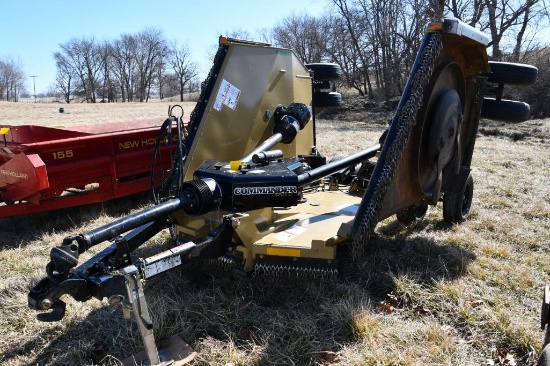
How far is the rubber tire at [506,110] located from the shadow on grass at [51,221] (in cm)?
394

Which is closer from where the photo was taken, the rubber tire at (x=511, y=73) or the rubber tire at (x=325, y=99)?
the rubber tire at (x=511, y=73)

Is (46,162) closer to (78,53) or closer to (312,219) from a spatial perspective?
(312,219)

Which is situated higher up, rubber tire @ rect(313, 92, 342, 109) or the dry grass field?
rubber tire @ rect(313, 92, 342, 109)

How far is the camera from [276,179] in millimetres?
2965

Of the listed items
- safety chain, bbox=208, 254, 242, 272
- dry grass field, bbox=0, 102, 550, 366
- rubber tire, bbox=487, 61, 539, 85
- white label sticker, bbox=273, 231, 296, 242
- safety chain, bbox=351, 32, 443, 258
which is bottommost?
dry grass field, bbox=0, 102, 550, 366

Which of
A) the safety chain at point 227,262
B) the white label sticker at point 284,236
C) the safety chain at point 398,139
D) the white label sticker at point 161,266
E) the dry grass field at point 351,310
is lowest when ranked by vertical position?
the dry grass field at point 351,310

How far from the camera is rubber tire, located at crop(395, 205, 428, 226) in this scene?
445 centimetres

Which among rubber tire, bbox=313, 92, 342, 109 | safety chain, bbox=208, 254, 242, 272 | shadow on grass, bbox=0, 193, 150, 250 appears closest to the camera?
safety chain, bbox=208, 254, 242, 272

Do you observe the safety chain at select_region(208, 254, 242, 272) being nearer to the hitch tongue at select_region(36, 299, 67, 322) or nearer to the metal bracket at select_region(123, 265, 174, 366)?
the metal bracket at select_region(123, 265, 174, 366)

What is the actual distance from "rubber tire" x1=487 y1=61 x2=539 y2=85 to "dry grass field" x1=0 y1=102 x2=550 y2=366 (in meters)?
1.39

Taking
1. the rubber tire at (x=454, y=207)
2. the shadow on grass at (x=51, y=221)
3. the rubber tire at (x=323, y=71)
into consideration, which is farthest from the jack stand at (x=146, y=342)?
the rubber tire at (x=323, y=71)

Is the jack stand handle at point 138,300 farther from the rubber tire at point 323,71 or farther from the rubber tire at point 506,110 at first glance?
the rubber tire at point 323,71

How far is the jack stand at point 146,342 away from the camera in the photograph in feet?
7.18

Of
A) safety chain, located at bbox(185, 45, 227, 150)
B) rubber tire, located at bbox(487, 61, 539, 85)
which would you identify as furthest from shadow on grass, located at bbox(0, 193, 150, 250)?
rubber tire, located at bbox(487, 61, 539, 85)
